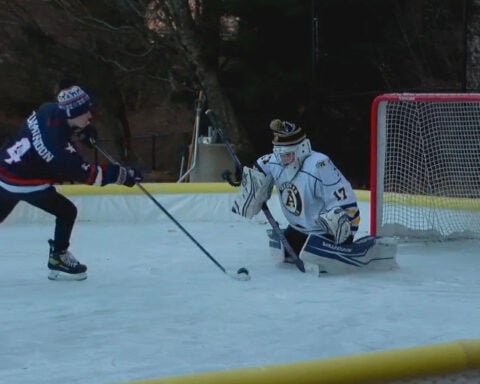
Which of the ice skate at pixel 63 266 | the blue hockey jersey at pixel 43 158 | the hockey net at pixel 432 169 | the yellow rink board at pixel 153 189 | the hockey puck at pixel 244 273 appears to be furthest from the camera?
the yellow rink board at pixel 153 189

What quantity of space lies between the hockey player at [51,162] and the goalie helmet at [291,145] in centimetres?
93

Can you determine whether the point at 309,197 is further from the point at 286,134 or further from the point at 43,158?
the point at 43,158

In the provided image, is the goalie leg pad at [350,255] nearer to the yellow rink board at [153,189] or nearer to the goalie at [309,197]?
the goalie at [309,197]

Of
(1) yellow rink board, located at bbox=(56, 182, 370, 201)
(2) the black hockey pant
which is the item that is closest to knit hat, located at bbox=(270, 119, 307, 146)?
(2) the black hockey pant

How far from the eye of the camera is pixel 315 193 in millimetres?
5609

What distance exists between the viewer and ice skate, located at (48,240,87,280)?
17.3 feet

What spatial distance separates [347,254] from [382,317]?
1151 mm

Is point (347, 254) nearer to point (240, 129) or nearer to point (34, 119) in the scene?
point (34, 119)

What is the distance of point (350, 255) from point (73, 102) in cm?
186

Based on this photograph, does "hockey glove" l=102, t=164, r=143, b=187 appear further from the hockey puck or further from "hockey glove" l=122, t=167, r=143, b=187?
the hockey puck

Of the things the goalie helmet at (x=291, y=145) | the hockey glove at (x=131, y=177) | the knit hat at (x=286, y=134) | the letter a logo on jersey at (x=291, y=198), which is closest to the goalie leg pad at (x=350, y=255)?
the letter a logo on jersey at (x=291, y=198)

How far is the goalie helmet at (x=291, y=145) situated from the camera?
5.61m

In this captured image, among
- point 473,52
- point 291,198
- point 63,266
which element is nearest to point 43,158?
point 63,266

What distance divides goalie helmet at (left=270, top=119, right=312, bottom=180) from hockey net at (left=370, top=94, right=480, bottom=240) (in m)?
1.35
